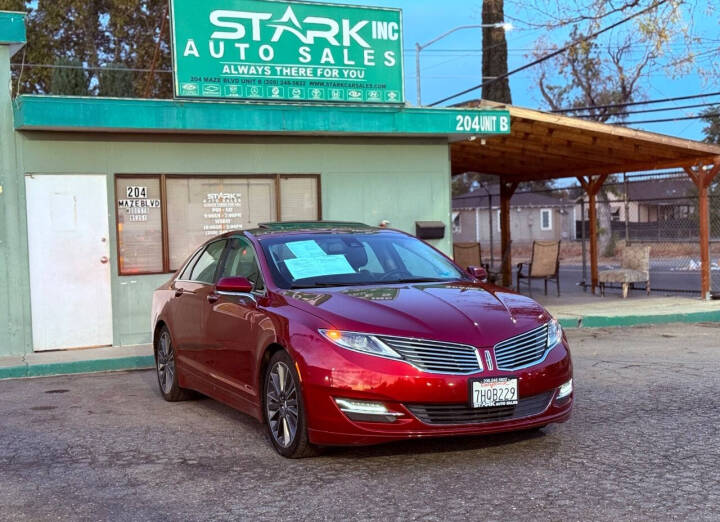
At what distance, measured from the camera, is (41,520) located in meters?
4.81

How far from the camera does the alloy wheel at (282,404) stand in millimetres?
5824

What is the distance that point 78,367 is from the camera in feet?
35.2

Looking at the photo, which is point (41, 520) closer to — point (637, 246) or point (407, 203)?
point (407, 203)

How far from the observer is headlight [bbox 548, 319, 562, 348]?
6.02 meters

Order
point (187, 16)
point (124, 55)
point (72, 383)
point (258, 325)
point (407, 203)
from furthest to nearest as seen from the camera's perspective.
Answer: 1. point (124, 55)
2. point (407, 203)
3. point (187, 16)
4. point (72, 383)
5. point (258, 325)

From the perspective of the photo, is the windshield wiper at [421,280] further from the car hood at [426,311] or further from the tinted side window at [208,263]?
the tinted side window at [208,263]

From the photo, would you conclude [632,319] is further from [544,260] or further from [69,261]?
[69,261]

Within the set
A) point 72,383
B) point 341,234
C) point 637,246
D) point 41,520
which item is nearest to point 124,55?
point 637,246

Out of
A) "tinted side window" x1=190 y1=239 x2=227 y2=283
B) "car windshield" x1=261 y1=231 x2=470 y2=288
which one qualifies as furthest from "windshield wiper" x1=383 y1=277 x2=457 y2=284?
"tinted side window" x1=190 y1=239 x2=227 y2=283

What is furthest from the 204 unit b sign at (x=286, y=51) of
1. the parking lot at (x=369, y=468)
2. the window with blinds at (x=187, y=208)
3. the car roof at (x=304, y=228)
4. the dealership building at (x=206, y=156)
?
the parking lot at (x=369, y=468)

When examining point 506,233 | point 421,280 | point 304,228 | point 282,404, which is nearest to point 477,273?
point 421,280

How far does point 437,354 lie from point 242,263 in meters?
2.27

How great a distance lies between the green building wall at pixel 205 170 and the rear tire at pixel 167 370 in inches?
147

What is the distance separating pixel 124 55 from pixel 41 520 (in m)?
33.8
